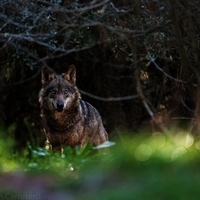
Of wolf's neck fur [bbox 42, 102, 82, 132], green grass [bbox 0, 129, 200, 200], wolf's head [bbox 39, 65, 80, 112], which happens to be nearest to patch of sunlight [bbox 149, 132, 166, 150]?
green grass [bbox 0, 129, 200, 200]

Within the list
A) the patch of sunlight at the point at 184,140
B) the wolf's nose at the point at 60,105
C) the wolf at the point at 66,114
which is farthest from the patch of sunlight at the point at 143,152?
the wolf's nose at the point at 60,105

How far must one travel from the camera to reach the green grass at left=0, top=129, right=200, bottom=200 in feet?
15.6

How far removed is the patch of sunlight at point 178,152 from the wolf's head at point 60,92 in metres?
7.50

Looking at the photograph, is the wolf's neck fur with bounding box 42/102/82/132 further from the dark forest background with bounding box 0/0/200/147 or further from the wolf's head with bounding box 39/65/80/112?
the dark forest background with bounding box 0/0/200/147

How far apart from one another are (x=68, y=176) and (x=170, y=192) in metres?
1.23

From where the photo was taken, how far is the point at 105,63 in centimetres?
1786

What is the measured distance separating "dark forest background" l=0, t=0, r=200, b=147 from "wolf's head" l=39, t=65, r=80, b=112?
54cm

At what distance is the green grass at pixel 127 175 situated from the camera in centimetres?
475

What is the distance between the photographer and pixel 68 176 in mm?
5664

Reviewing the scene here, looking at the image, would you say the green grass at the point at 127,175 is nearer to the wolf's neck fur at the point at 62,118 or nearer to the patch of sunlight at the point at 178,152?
the patch of sunlight at the point at 178,152

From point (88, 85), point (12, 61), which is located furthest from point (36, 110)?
point (12, 61)

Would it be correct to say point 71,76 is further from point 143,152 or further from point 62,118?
point 143,152

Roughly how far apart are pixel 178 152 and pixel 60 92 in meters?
7.75

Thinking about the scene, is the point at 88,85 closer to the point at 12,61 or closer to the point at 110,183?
the point at 12,61
